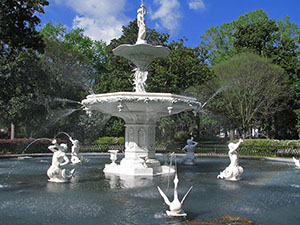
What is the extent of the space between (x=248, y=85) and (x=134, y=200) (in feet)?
84.7

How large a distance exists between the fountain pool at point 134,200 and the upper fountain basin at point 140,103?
2.49m

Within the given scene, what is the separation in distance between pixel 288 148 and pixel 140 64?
13188mm

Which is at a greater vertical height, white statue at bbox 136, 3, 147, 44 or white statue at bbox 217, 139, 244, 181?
white statue at bbox 136, 3, 147, 44

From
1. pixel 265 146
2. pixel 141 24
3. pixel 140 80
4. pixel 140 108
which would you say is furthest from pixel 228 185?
pixel 265 146

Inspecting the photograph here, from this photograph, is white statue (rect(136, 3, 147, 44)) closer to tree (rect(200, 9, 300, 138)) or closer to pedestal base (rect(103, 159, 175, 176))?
pedestal base (rect(103, 159, 175, 176))

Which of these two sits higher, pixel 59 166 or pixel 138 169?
pixel 59 166

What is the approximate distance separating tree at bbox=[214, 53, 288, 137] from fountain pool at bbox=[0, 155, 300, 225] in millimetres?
20524

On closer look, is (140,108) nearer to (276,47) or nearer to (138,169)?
(138,169)

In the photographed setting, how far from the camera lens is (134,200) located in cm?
775

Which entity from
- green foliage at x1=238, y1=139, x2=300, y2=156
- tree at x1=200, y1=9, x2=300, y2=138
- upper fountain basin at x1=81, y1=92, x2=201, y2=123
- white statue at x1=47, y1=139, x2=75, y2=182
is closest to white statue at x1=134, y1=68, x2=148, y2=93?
upper fountain basin at x1=81, y1=92, x2=201, y2=123

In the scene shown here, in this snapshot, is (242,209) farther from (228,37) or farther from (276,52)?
(228,37)

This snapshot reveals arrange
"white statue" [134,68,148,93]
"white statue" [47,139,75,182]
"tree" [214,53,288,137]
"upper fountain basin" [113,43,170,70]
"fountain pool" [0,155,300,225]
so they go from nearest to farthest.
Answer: "fountain pool" [0,155,300,225] < "white statue" [47,139,75,182] < "upper fountain basin" [113,43,170,70] < "white statue" [134,68,148,93] < "tree" [214,53,288,137]

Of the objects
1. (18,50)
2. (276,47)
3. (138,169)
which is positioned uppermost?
(276,47)

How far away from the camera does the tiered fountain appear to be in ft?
37.0
